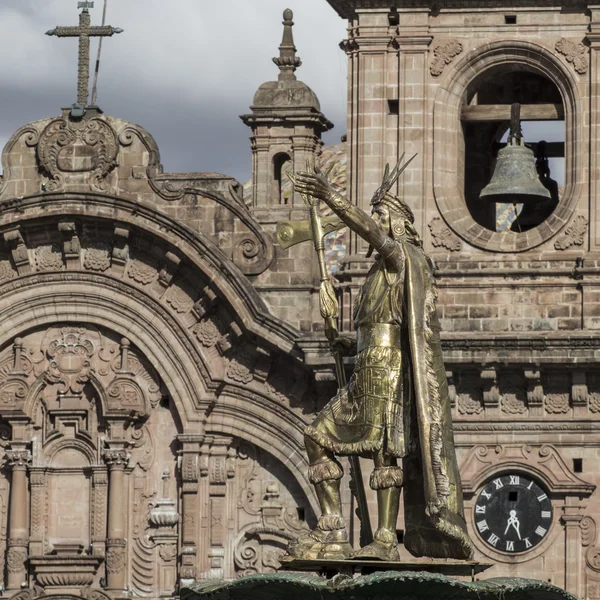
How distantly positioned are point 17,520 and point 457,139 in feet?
26.1

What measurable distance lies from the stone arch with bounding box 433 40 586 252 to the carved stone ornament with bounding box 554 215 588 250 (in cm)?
12

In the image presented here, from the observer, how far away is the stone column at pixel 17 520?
42500 millimetres

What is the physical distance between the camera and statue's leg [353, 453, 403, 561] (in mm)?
27484

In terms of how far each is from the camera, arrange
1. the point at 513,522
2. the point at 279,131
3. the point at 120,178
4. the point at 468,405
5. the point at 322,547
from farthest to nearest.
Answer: the point at 279,131, the point at 120,178, the point at 468,405, the point at 513,522, the point at 322,547

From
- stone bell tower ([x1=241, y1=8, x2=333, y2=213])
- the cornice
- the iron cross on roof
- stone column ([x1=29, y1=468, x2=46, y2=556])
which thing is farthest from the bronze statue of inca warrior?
the iron cross on roof

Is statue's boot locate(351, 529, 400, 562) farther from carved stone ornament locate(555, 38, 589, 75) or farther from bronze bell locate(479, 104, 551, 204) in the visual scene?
carved stone ornament locate(555, 38, 589, 75)

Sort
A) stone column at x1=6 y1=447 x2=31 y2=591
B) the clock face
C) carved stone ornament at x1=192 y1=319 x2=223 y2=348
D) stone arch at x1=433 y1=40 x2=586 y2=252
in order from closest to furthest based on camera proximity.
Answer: the clock face, stone arch at x1=433 y1=40 x2=586 y2=252, carved stone ornament at x1=192 y1=319 x2=223 y2=348, stone column at x1=6 y1=447 x2=31 y2=591

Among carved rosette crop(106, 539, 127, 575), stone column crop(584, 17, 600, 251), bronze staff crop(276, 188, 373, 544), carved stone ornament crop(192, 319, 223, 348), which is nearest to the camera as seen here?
bronze staff crop(276, 188, 373, 544)

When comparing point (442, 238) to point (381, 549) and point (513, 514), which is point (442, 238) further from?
point (381, 549)

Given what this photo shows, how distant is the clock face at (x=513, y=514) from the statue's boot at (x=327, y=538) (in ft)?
41.7

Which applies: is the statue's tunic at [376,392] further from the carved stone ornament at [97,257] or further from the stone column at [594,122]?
the carved stone ornament at [97,257]

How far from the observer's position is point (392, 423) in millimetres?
27547

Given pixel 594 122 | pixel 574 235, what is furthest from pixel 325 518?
pixel 594 122

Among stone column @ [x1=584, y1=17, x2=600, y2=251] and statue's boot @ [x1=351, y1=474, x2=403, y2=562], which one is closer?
statue's boot @ [x1=351, y1=474, x2=403, y2=562]
